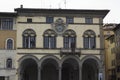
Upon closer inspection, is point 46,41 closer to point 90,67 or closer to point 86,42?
point 86,42

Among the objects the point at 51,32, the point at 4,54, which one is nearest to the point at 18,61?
the point at 4,54

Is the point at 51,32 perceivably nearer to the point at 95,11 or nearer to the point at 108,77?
the point at 95,11

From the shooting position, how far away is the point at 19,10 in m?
70.9

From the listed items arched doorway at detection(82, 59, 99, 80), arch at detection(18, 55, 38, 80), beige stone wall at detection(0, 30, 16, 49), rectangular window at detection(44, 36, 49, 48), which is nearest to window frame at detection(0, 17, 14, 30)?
beige stone wall at detection(0, 30, 16, 49)

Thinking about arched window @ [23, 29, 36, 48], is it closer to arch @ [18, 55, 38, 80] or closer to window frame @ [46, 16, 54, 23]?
arch @ [18, 55, 38, 80]

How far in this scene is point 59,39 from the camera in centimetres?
7119

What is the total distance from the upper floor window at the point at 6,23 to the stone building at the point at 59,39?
103cm

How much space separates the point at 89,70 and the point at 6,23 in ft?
56.1

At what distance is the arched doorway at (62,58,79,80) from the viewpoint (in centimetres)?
7232

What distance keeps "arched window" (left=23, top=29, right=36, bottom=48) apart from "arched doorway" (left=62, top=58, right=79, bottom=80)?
21.7 feet

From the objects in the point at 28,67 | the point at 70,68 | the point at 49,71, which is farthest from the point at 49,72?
the point at 70,68

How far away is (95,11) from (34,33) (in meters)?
11.1

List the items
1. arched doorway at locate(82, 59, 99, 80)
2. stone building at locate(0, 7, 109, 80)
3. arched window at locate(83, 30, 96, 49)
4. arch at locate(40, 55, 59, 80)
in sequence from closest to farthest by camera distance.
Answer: stone building at locate(0, 7, 109, 80) < arched window at locate(83, 30, 96, 49) < arched doorway at locate(82, 59, 99, 80) < arch at locate(40, 55, 59, 80)

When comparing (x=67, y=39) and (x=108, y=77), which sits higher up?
(x=67, y=39)
